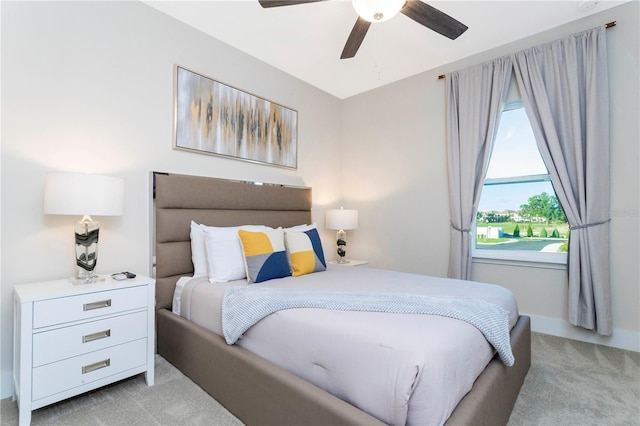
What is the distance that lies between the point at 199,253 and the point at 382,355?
1760 mm

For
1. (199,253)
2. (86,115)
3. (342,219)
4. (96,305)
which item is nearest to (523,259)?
(342,219)

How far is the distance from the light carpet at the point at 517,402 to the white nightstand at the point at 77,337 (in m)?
0.11

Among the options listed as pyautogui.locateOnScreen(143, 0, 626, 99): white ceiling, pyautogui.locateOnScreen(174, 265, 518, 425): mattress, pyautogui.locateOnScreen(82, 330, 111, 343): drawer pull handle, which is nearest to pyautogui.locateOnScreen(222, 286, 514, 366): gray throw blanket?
pyautogui.locateOnScreen(174, 265, 518, 425): mattress

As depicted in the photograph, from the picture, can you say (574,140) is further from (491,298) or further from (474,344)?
(474,344)

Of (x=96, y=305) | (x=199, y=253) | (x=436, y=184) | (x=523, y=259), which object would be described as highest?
(x=436, y=184)

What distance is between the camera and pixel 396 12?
1.80m

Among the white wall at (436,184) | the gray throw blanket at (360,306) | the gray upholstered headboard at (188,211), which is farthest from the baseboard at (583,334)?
the gray upholstered headboard at (188,211)

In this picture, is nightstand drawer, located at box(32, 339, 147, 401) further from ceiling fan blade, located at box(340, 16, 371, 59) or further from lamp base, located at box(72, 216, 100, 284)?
ceiling fan blade, located at box(340, 16, 371, 59)

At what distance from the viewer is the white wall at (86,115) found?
1.82m

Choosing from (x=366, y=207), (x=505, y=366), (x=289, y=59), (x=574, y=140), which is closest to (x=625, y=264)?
(x=574, y=140)

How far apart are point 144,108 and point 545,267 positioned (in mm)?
3785

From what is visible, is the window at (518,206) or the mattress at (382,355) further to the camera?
the window at (518,206)

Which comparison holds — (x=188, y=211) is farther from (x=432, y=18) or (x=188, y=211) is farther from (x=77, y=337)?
(x=432, y=18)

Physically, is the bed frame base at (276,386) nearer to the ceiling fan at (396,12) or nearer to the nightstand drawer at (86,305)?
the nightstand drawer at (86,305)
